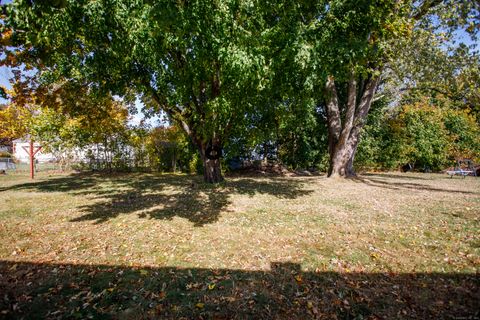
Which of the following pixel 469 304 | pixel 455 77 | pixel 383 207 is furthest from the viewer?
pixel 455 77

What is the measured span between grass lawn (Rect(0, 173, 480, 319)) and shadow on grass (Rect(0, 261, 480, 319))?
16 millimetres

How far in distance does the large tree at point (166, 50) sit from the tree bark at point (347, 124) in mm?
5763

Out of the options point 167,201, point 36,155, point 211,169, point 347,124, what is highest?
point 347,124

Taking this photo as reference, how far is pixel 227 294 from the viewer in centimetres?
352

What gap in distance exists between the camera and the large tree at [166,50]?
6164 mm

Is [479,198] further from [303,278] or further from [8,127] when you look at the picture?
[8,127]

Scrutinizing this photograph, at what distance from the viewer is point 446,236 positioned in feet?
17.5

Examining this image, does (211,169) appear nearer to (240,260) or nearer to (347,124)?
(347,124)

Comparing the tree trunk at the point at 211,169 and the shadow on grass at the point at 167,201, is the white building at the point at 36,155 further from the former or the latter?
the tree trunk at the point at 211,169

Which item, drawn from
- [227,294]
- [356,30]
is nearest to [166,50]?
[356,30]

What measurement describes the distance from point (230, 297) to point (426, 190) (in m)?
10.4

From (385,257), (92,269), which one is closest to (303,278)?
(385,257)

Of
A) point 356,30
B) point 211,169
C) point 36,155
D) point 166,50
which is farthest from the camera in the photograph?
point 36,155

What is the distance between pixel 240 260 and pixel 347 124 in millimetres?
10899
